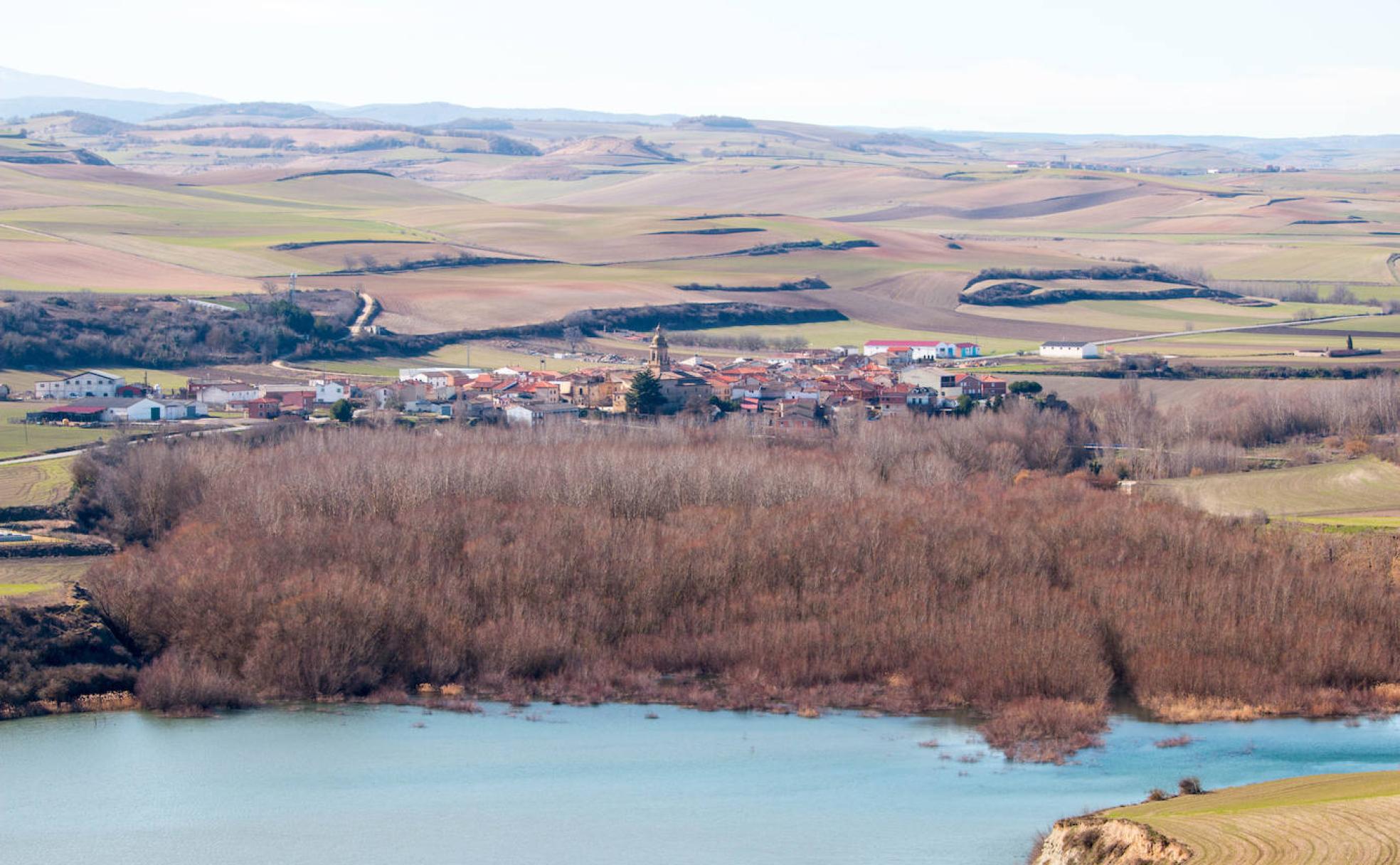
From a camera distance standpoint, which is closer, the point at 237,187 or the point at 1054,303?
the point at 1054,303

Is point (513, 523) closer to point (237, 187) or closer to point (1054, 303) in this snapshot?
point (1054, 303)

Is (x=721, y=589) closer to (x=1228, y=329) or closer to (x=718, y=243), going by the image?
(x=1228, y=329)

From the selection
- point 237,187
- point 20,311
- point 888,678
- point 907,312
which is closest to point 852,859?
point 888,678

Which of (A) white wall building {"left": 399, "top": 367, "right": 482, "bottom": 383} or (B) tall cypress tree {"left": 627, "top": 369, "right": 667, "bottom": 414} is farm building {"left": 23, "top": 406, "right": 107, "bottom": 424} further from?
(B) tall cypress tree {"left": 627, "top": 369, "right": 667, "bottom": 414}

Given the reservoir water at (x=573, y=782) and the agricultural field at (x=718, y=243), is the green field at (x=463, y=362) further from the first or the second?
the reservoir water at (x=573, y=782)

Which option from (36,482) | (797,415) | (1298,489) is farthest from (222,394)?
(1298,489)

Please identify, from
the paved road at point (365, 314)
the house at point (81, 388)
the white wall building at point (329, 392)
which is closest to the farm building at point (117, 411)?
the house at point (81, 388)

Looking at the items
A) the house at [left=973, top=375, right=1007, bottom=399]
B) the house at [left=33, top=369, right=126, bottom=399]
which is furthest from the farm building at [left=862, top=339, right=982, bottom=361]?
the house at [left=33, top=369, right=126, bottom=399]
